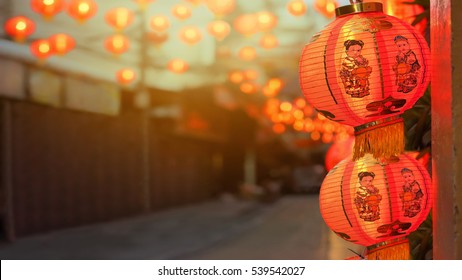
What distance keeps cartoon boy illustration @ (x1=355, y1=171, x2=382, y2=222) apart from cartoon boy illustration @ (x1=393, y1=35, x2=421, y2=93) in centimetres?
48

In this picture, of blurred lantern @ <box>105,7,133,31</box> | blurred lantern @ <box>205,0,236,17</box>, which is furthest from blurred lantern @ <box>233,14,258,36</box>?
blurred lantern @ <box>105,7,133,31</box>

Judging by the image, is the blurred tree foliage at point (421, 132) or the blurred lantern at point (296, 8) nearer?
the blurred tree foliage at point (421, 132)

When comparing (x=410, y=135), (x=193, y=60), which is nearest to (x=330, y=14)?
(x=410, y=135)

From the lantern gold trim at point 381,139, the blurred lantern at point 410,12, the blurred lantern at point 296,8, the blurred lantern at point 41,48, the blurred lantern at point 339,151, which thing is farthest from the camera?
the blurred lantern at point 41,48

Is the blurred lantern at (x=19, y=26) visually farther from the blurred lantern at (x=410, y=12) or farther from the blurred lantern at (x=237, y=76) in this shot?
the blurred lantern at (x=237, y=76)

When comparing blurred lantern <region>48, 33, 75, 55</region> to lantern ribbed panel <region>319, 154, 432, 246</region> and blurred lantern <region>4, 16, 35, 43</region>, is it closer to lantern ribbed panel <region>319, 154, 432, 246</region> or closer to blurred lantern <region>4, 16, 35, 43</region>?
blurred lantern <region>4, 16, 35, 43</region>

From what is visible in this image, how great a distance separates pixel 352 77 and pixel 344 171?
0.50 metres

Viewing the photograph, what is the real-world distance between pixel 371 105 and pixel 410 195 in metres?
0.50

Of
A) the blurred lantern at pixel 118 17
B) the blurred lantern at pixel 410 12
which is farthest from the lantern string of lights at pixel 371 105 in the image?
the blurred lantern at pixel 118 17

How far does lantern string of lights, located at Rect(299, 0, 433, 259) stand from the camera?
328 centimetres

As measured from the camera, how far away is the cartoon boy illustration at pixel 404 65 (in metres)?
3.27

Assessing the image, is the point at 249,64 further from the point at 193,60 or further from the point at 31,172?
the point at 31,172

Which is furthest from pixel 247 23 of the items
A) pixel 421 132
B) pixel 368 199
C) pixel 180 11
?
pixel 368 199

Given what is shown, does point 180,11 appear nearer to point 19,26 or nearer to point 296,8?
point 296,8
